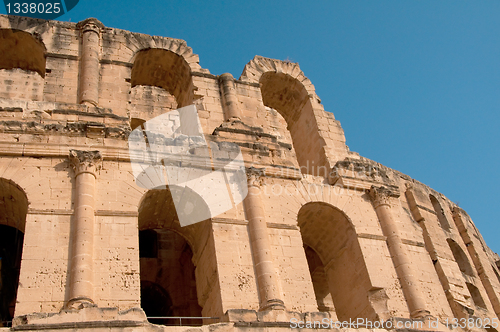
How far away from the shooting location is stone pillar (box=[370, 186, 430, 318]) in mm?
12305

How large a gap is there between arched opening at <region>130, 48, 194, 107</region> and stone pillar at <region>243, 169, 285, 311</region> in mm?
3808

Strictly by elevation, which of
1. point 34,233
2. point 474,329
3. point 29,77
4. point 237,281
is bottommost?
point 474,329

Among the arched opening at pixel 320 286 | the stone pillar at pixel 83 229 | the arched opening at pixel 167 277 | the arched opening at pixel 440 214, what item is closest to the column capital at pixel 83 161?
the stone pillar at pixel 83 229

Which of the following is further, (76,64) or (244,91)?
(244,91)

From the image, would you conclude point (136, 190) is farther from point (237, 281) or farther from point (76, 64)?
point (76, 64)

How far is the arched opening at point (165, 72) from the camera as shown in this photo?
1527cm

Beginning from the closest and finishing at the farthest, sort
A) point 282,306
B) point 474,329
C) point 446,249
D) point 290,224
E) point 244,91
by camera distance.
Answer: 1. point 282,306
2. point 290,224
3. point 474,329
4. point 244,91
5. point 446,249

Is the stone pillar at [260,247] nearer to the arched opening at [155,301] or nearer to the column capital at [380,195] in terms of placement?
the column capital at [380,195]

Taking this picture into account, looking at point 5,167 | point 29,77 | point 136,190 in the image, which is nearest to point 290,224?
point 136,190

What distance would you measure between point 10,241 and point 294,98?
9.18 m

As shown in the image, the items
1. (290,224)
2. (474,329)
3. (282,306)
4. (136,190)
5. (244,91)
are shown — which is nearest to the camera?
(282,306)

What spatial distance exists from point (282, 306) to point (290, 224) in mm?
2394

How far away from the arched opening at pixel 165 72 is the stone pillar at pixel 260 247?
3.81 m

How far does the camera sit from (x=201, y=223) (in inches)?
484
